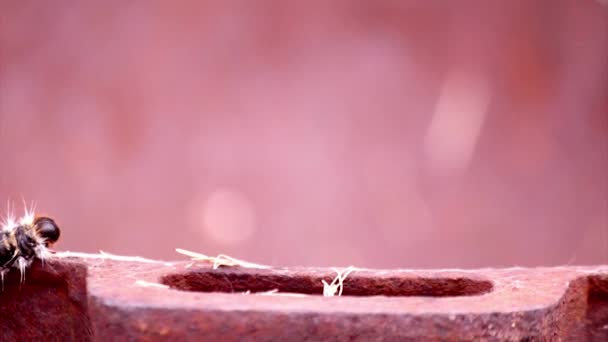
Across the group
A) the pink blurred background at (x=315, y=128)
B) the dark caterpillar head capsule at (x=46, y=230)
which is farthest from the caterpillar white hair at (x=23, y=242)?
the pink blurred background at (x=315, y=128)

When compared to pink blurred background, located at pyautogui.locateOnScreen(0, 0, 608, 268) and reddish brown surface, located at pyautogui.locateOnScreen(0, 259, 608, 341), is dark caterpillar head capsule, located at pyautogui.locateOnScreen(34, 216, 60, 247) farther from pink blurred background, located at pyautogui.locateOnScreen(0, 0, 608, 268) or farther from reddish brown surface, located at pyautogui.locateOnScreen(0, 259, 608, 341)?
pink blurred background, located at pyautogui.locateOnScreen(0, 0, 608, 268)

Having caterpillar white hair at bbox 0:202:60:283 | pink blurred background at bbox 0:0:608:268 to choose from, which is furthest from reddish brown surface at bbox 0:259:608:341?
pink blurred background at bbox 0:0:608:268

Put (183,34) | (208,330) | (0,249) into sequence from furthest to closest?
(183,34)
(0,249)
(208,330)

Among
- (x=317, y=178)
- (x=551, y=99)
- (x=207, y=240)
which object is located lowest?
(x=207, y=240)

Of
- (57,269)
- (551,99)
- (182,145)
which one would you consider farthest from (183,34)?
(57,269)

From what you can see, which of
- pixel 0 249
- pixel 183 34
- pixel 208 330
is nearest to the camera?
pixel 208 330

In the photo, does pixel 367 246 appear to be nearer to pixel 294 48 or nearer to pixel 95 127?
pixel 294 48

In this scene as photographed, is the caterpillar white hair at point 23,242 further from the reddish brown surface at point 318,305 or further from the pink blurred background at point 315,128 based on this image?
the pink blurred background at point 315,128
